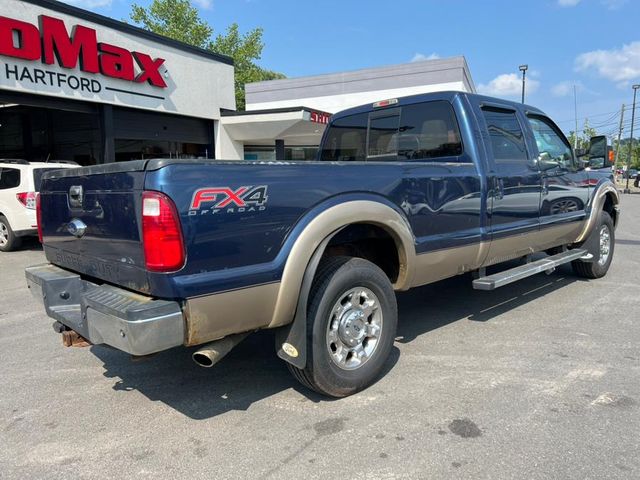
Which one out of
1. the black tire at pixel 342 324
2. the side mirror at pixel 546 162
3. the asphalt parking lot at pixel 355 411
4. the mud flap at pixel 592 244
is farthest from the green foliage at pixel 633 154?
the black tire at pixel 342 324

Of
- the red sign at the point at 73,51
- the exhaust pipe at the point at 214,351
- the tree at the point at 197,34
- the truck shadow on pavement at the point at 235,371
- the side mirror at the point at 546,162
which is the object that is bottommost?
the truck shadow on pavement at the point at 235,371

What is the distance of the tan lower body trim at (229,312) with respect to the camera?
2650 millimetres

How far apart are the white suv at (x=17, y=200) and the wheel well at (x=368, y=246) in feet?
26.2

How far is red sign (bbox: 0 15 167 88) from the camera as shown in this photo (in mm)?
10539

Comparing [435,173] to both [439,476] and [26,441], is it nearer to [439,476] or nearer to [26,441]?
[439,476]

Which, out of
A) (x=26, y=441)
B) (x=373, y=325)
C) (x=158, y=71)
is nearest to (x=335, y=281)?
(x=373, y=325)

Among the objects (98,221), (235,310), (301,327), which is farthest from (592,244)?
(98,221)

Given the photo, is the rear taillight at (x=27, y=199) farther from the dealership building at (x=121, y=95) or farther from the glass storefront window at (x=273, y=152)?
the glass storefront window at (x=273, y=152)

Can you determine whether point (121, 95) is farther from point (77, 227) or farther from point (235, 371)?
point (235, 371)

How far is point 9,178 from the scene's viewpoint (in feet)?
32.4

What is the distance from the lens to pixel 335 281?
3223 mm

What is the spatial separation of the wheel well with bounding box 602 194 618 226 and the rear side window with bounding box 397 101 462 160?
3.57 meters

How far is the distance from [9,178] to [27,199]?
67cm

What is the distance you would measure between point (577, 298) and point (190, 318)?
4938mm
